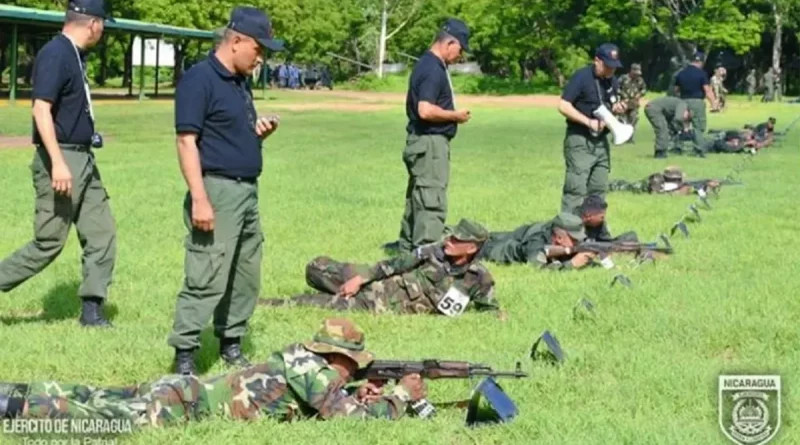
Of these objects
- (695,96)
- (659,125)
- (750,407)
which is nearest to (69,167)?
(750,407)

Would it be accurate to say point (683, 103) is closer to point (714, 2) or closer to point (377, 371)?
point (377, 371)

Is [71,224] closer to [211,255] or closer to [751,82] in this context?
[211,255]

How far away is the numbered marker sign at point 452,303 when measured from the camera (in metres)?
7.80

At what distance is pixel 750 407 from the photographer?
5492mm

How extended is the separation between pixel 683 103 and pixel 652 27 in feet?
126

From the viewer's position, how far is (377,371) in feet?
17.8

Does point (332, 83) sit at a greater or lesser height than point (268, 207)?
lesser

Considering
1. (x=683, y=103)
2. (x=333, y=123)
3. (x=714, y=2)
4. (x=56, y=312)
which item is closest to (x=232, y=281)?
(x=56, y=312)

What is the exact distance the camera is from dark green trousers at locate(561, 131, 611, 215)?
1060 cm

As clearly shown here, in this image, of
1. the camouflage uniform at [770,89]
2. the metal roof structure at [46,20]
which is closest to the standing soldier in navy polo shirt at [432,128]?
the metal roof structure at [46,20]

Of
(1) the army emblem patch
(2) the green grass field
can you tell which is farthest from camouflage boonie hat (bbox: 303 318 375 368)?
(1) the army emblem patch

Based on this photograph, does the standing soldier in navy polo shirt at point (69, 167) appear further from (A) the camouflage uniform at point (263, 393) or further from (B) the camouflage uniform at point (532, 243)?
(B) the camouflage uniform at point (532, 243)

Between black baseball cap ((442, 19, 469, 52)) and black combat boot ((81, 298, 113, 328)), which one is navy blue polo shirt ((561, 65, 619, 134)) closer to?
black baseball cap ((442, 19, 469, 52))

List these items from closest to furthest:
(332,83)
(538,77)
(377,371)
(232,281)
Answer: (377,371) → (232,281) → (538,77) → (332,83)
